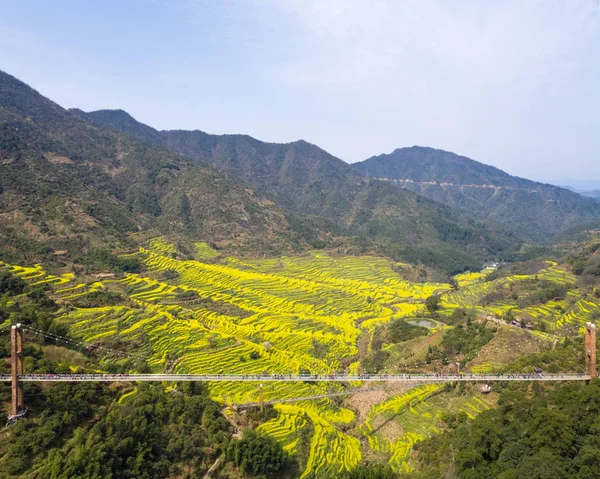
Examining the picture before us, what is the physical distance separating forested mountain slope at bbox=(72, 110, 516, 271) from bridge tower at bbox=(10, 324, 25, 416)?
6893 centimetres

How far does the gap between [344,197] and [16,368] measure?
118930 millimetres

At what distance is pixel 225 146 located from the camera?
169m

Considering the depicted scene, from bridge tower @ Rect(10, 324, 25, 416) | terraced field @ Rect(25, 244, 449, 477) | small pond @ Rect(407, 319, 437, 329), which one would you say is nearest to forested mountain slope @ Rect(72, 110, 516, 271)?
terraced field @ Rect(25, 244, 449, 477)

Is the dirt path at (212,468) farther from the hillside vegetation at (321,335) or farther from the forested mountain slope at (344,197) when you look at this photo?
the forested mountain slope at (344,197)

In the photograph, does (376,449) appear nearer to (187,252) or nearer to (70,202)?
(187,252)

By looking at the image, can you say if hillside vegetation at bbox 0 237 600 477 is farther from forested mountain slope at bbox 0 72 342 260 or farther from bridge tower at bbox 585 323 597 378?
forested mountain slope at bbox 0 72 342 260

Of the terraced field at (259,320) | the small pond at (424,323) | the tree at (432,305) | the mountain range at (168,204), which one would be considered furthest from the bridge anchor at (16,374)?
the tree at (432,305)

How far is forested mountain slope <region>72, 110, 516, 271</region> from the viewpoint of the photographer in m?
103

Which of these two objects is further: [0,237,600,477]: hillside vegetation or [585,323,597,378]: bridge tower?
[0,237,600,477]: hillside vegetation

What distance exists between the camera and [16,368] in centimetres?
1900

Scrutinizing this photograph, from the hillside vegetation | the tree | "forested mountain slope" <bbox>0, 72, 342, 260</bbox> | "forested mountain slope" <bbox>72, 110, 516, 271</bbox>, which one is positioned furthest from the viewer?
"forested mountain slope" <bbox>72, 110, 516, 271</bbox>

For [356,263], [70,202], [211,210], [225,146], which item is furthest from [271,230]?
[225,146]

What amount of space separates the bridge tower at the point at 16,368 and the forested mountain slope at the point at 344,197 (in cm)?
6893

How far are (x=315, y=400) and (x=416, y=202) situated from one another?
10445cm
